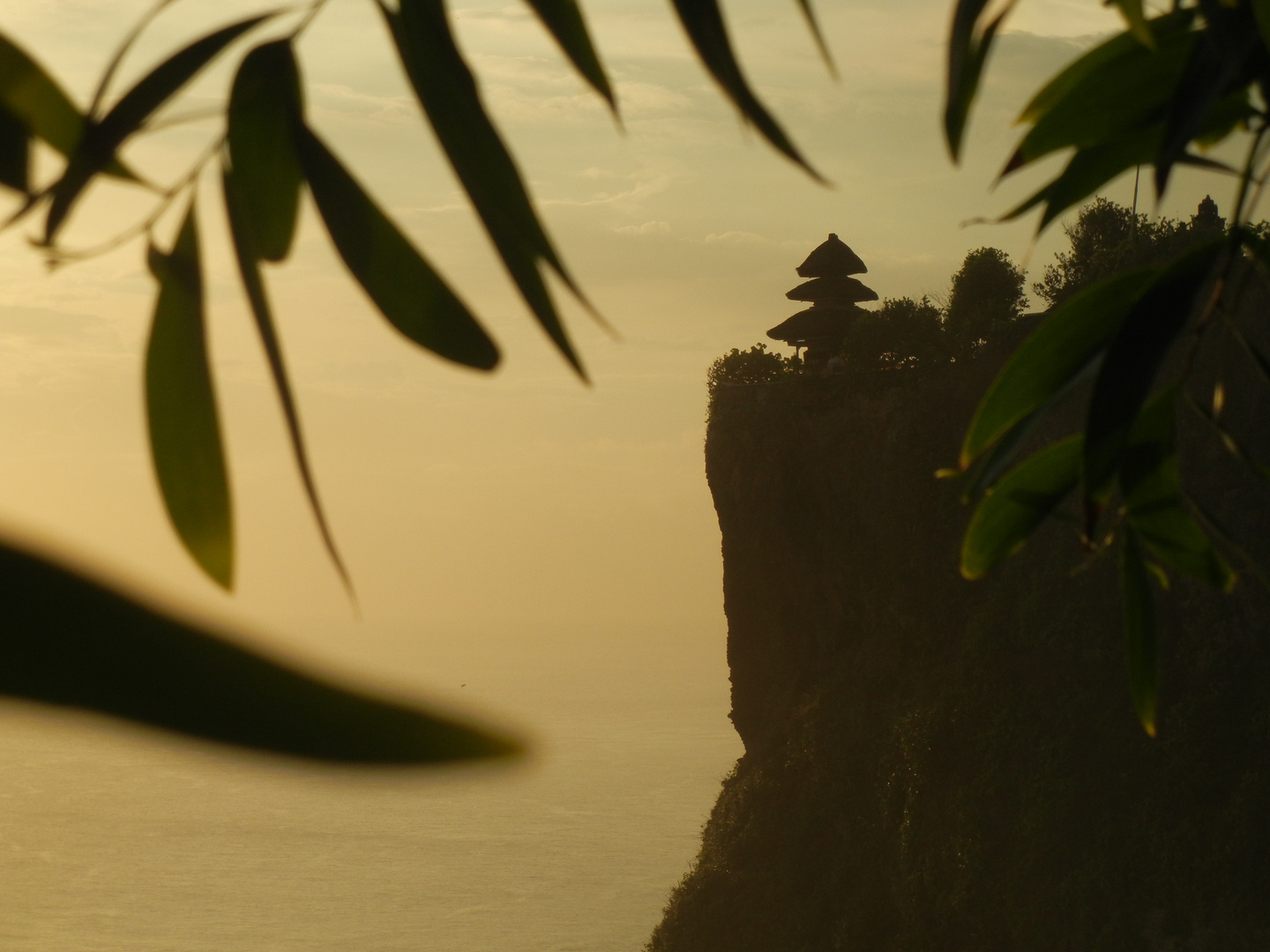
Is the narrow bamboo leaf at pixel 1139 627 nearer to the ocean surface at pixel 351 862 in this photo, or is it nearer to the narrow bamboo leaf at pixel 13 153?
the narrow bamboo leaf at pixel 13 153

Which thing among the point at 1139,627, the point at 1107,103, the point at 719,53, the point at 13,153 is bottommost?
the point at 1139,627

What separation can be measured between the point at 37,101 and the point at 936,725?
1958 cm

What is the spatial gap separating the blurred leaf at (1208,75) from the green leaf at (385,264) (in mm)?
859

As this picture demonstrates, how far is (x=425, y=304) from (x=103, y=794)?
19778cm

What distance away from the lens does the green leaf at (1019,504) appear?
178 centimetres

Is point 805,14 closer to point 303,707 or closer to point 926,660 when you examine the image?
point 303,707

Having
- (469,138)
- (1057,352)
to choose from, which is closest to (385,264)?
(469,138)

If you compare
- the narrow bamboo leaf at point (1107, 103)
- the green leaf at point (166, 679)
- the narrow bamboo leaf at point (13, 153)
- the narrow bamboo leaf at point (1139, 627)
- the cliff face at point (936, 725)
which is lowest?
the green leaf at point (166, 679)

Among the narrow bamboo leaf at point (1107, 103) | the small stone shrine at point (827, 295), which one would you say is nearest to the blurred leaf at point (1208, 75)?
the narrow bamboo leaf at point (1107, 103)

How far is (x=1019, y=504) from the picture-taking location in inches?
71.2

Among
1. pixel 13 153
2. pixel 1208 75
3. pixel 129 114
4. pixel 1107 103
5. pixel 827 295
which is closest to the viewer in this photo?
pixel 13 153

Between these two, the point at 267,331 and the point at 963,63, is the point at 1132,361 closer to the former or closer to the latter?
the point at 963,63

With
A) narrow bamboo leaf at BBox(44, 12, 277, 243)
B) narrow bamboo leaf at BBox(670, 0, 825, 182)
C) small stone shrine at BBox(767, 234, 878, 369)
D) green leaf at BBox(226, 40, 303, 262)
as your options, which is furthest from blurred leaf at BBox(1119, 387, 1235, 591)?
small stone shrine at BBox(767, 234, 878, 369)

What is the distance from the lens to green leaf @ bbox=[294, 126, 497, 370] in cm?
108
